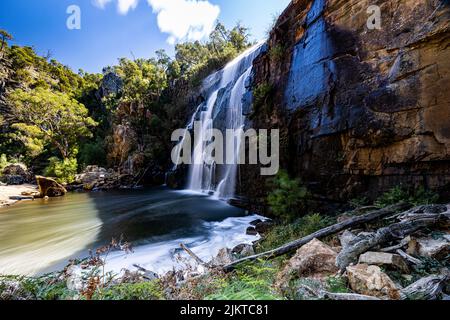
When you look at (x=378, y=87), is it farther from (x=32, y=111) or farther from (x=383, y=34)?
(x=32, y=111)

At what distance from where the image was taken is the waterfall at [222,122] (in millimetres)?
11023

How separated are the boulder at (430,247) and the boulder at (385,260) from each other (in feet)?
1.17

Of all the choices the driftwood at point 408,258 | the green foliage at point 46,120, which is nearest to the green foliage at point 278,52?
the driftwood at point 408,258

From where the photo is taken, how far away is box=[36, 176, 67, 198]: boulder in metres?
14.2

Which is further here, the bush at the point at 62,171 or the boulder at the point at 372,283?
the bush at the point at 62,171

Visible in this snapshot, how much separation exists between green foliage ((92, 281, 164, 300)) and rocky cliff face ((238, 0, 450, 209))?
17.5 feet

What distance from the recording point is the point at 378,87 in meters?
4.90

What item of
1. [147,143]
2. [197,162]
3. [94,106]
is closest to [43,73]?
[94,106]

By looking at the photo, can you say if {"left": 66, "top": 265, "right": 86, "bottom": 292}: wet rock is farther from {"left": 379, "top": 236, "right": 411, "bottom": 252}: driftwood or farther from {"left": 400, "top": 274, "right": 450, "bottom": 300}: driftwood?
{"left": 379, "top": 236, "right": 411, "bottom": 252}: driftwood

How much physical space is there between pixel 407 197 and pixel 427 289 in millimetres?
3245

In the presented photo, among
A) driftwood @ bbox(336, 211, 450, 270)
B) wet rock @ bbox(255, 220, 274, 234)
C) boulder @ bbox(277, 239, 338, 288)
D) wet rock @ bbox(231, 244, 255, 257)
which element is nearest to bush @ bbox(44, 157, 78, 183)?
wet rock @ bbox(255, 220, 274, 234)

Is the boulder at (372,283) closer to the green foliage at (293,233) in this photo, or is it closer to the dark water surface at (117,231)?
the green foliage at (293,233)

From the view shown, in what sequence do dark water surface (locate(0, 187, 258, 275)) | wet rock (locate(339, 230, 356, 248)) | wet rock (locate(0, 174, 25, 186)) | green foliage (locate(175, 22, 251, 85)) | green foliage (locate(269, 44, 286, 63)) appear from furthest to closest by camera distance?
1. green foliage (locate(175, 22, 251, 85))
2. wet rock (locate(0, 174, 25, 186))
3. green foliage (locate(269, 44, 286, 63))
4. dark water surface (locate(0, 187, 258, 275))
5. wet rock (locate(339, 230, 356, 248))

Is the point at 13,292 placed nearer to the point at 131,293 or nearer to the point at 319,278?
the point at 131,293
